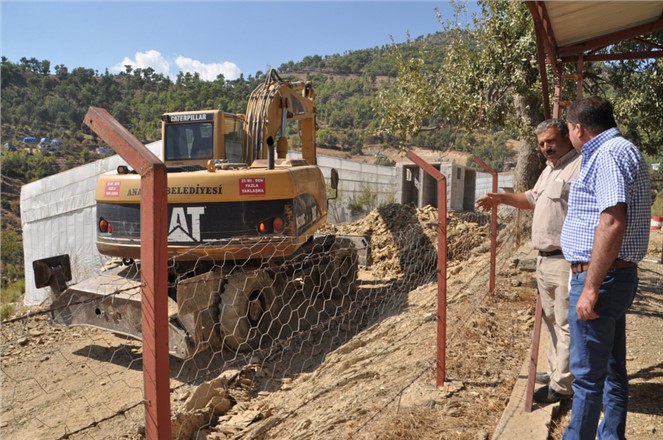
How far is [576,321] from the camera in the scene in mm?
2438

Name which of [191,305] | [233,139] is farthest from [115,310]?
[233,139]

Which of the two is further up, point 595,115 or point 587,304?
point 595,115

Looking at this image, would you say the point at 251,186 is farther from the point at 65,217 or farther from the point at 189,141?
the point at 65,217

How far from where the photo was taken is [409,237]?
10461 mm

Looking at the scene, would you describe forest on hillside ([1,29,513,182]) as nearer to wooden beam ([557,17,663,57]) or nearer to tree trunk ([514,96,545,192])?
tree trunk ([514,96,545,192])

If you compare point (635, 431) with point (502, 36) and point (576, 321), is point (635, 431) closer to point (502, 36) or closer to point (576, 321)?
point (576, 321)

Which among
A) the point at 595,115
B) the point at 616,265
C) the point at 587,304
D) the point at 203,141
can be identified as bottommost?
the point at 587,304

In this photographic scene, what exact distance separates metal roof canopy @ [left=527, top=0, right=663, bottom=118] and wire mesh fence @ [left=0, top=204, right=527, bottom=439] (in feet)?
5.64

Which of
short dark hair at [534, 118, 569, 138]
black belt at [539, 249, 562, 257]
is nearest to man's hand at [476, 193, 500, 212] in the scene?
black belt at [539, 249, 562, 257]

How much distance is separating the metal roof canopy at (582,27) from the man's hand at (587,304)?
187 cm

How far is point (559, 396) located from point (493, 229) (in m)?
2.90

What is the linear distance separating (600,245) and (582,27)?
2.53 meters

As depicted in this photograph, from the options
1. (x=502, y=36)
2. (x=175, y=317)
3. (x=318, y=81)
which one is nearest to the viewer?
(x=175, y=317)

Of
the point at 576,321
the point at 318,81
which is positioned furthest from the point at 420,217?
the point at 318,81
